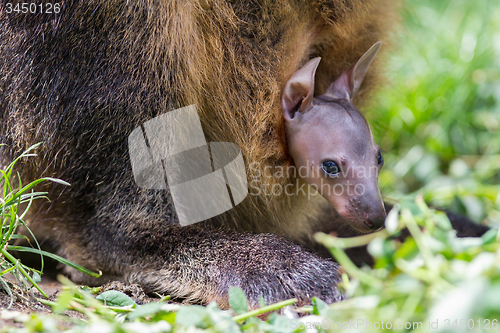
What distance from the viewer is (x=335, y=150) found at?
5.78 feet

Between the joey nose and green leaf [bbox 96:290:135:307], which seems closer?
green leaf [bbox 96:290:135:307]

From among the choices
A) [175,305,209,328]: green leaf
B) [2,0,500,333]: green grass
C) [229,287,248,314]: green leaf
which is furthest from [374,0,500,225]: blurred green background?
[175,305,209,328]: green leaf

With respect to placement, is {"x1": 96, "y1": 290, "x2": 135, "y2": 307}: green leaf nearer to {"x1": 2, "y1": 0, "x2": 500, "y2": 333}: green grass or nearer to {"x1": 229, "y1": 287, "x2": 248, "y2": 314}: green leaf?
{"x1": 2, "y1": 0, "x2": 500, "y2": 333}: green grass

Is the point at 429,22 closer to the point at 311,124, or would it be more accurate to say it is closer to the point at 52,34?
the point at 311,124

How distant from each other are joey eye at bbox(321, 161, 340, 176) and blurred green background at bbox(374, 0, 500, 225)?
1.21 meters

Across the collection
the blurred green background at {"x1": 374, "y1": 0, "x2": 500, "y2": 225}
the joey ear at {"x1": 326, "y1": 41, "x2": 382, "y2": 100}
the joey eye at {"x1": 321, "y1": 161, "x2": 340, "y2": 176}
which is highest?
the joey ear at {"x1": 326, "y1": 41, "x2": 382, "y2": 100}

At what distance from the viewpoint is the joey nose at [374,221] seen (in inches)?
68.9

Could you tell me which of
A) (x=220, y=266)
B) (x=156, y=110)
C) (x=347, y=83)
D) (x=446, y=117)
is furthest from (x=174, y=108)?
(x=446, y=117)

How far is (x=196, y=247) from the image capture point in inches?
72.0

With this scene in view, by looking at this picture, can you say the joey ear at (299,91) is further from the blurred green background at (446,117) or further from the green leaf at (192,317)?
the blurred green background at (446,117)

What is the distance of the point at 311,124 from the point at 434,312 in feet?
3.14

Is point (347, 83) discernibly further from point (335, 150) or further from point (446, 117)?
point (446, 117)

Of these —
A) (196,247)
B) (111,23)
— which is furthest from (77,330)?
(111,23)

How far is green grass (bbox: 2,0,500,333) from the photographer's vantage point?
3.34 feet
